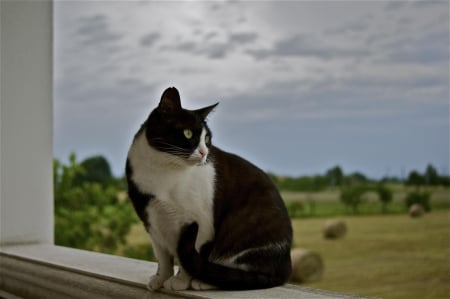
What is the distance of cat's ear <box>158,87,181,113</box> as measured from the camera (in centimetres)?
84

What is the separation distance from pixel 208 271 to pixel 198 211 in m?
0.09

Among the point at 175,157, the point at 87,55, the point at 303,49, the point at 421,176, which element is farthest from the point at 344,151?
the point at 87,55

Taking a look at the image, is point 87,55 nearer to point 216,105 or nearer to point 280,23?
point 280,23

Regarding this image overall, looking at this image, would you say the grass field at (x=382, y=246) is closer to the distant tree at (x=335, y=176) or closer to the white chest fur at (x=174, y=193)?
the distant tree at (x=335, y=176)

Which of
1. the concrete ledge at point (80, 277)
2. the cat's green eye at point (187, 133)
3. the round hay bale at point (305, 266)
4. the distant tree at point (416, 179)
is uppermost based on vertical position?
the cat's green eye at point (187, 133)

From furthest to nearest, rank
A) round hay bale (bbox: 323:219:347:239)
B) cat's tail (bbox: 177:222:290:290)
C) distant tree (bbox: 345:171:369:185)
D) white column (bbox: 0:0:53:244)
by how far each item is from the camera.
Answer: round hay bale (bbox: 323:219:347:239), distant tree (bbox: 345:171:369:185), white column (bbox: 0:0:53:244), cat's tail (bbox: 177:222:290:290)

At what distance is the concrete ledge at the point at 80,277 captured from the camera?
846mm

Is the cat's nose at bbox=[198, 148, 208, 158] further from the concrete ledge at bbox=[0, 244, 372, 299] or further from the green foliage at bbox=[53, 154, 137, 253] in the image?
the green foliage at bbox=[53, 154, 137, 253]

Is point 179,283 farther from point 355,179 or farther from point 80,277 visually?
point 355,179

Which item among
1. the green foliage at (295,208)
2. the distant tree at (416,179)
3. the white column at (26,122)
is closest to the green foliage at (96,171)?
the white column at (26,122)

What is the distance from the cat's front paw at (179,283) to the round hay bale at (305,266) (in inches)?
39.1

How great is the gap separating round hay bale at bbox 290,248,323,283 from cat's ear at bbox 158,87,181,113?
110 cm

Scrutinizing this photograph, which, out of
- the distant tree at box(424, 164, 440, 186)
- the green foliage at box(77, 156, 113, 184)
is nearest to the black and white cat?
the distant tree at box(424, 164, 440, 186)

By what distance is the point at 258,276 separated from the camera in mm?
846
